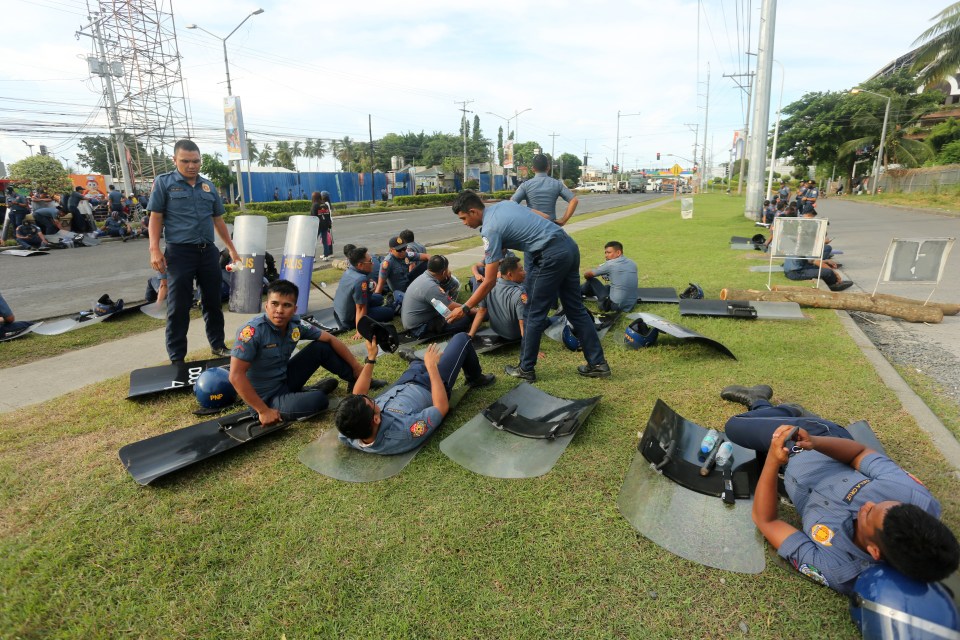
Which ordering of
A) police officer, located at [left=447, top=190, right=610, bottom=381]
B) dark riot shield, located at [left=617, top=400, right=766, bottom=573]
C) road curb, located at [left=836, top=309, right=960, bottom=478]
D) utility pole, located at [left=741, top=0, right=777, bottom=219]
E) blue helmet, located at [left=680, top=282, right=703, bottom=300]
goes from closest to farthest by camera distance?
dark riot shield, located at [left=617, top=400, right=766, bottom=573]
road curb, located at [left=836, top=309, right=960, bottom=478]
police officer, located at [left=447, top=190, right=610, bottom=381]
blue helmet, located at [left=680, top=282, right=703, bottom=300]
utility pole, located at [left=741, top=0, right=777, bottom=219]

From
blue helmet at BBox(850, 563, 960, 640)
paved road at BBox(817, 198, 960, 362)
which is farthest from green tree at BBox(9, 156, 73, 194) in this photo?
blue helmet at BBox(850, 563, 960, 640)

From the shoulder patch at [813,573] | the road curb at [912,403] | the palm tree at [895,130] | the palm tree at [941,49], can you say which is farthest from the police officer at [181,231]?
the palm tree at [895,130]

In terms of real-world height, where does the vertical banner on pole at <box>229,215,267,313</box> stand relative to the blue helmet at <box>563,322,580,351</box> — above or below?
above

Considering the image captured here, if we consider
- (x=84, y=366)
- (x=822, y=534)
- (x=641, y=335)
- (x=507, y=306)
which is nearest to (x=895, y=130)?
(x=641, y=335)

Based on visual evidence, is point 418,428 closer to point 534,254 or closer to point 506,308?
point 534,254

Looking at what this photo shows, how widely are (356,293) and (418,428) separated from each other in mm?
2969

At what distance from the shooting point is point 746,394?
3818mm

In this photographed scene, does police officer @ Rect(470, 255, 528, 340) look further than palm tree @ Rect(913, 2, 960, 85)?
No

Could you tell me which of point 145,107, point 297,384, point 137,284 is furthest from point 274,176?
point 297,384

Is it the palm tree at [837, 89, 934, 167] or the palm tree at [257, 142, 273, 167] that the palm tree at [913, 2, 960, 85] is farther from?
the palm tree at [257, 142, 273, 167]

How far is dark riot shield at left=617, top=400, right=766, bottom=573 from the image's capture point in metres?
2.43

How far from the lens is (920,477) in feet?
9.57

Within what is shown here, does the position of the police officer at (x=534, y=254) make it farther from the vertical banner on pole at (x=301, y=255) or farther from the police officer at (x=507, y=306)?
the vertical banner on pole at (x=301, y=255)

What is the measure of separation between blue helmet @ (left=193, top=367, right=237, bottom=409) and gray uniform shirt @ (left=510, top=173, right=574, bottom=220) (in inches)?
167
